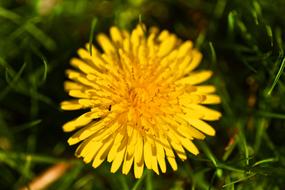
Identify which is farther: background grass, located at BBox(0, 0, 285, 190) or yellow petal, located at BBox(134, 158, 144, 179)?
background grass, located at BBox(0, 0, 285, 190)

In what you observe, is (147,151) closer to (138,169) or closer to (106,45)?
(138,169)

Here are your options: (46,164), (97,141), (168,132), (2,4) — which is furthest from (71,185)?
(2,4)

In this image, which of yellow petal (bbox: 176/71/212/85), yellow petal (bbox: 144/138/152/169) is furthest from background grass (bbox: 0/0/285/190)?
yellow petal (bbox: 144/138/152/169)

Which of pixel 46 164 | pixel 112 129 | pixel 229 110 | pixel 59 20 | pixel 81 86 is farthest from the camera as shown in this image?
pixel 59 20

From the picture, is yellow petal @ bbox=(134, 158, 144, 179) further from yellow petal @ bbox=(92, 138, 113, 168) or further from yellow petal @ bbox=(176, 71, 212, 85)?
yellow petal @ bbox=(176, 71, 212, 85)

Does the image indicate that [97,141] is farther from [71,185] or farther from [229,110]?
[229,110]

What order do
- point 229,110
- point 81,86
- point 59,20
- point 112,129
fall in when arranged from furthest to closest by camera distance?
point 59,20
point 229,110
point 81,86
point 112,129

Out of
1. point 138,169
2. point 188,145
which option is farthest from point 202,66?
point 138,169
